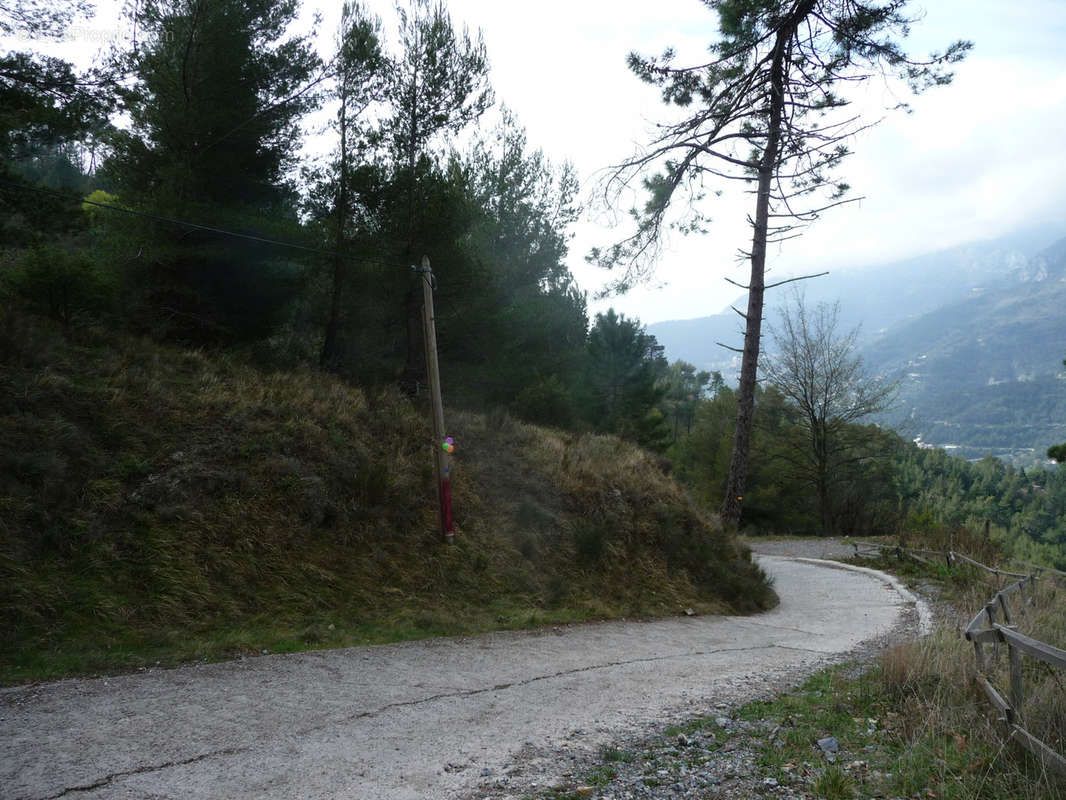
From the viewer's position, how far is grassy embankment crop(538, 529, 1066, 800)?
148 inches

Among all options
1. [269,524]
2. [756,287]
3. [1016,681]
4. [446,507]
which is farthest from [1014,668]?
[756,287]

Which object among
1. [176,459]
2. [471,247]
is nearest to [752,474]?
[471,247]

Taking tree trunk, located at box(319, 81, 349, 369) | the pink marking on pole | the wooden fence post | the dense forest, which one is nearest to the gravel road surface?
the wooden fence post

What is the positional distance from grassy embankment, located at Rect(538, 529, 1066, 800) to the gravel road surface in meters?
0.54

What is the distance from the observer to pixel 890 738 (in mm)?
4633

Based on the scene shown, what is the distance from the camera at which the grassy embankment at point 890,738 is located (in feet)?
12.3

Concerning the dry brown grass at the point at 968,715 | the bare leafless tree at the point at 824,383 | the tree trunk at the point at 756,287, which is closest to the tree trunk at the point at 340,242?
the tree trunk at the point at 756,287

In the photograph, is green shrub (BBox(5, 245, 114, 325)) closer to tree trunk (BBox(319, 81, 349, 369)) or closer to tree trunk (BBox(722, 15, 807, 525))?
tree trunk (BBox(319, 81, 349, 369))

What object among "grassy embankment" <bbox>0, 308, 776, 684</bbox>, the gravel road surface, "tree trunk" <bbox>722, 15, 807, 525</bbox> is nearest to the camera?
the gravel road surface

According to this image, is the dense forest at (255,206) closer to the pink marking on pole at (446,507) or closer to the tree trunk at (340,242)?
the tree trunk at (340,242)

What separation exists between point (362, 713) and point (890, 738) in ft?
12.9

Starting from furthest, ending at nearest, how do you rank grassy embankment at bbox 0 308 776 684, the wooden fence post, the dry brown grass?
grassy embankment at bbox 0 308 776 684
the wooden fence post
the dry brown grass

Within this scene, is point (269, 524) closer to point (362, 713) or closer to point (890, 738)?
point (362, 713)

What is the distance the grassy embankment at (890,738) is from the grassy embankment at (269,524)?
407 cm
